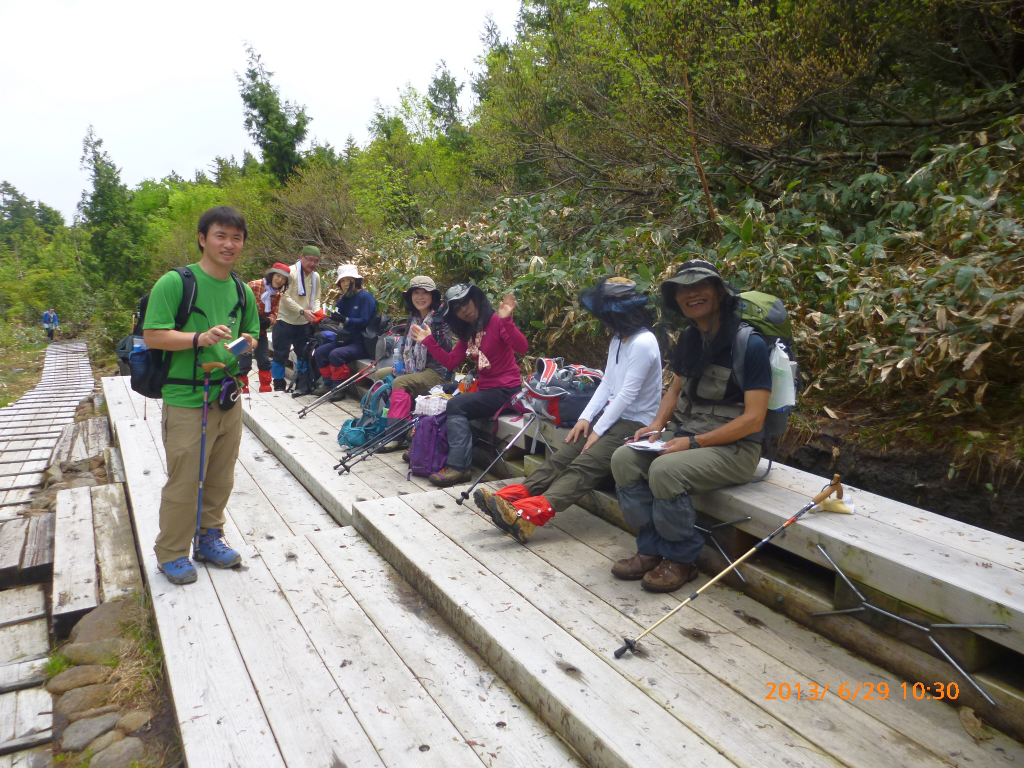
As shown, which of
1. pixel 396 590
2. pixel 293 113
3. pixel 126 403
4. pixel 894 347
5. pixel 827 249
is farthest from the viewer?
pixel 293 113

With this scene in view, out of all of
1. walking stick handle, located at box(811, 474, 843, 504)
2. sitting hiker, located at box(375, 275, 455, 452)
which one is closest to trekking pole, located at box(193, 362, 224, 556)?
sitting hiker, located at box(375, 275, 455, 452)

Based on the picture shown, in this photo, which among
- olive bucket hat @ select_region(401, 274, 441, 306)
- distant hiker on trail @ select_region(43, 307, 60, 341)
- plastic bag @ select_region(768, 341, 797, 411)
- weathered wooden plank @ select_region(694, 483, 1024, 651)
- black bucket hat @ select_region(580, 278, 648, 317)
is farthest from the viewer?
distant hiker on trail @ select_region(43, 307, 60, 341)

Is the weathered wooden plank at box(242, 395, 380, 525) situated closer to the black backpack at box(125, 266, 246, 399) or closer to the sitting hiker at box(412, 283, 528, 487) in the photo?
the sitting hiker at box(412, 283, 528, 487)

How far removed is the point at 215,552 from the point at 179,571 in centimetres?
20

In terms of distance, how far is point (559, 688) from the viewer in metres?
2.21

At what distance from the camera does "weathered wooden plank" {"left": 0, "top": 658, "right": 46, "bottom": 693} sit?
2832 mm

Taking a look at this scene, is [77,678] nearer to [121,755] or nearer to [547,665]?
[121,755]

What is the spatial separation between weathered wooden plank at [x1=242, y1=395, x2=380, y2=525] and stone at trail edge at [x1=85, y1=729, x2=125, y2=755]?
1.77 m

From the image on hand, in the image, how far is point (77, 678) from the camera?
9.13ft

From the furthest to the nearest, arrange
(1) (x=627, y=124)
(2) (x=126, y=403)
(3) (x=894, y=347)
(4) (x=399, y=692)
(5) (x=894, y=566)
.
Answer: (2) (x=126, y=403)
(1) (x=627, y=124)
(3) (x=894, y=347)
(4) (x=399, y=692)
(5) (x=894, y=566)

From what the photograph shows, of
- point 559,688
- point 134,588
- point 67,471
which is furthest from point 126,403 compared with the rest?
point 559,688

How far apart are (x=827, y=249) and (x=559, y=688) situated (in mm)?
3645

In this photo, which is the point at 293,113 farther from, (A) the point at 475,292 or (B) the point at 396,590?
(B) the point at 396,590

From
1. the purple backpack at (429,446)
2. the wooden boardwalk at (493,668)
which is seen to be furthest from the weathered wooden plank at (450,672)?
the purple backpack at (429,446)
